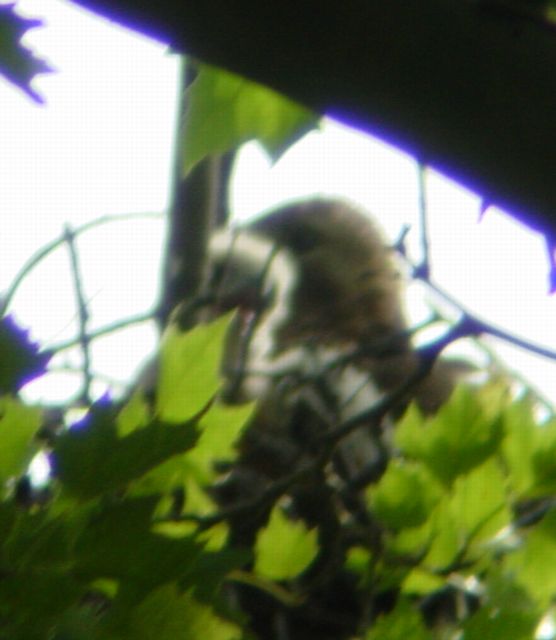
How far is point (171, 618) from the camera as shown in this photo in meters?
1.02

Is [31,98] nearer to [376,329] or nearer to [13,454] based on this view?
[13,454]

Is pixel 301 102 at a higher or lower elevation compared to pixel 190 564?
higher

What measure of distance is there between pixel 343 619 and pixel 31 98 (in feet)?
3.10

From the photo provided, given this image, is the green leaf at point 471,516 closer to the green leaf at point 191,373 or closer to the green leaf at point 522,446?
the green leaf at point 522,446

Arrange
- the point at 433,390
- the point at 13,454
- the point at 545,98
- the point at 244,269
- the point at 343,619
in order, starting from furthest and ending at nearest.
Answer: the point at 244,269 → the point at 433,390 → the point at 343,619 → the point at 13,454 → the point at 545,98

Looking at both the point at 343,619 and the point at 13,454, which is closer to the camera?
the point at 13,454

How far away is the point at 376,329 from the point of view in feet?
15.4

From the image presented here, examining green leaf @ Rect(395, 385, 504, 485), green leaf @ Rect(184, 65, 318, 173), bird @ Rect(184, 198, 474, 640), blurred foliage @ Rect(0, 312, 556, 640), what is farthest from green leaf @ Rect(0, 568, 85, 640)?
green leaf @ Rect(184, 65, 318, 173)

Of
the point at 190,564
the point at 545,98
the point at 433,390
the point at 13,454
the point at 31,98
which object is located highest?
the point at 433,390

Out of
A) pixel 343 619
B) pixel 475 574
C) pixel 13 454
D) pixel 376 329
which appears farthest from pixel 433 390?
pixel 13 454

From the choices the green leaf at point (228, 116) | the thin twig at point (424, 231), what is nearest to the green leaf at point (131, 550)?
the thin twig at point (424, 231)

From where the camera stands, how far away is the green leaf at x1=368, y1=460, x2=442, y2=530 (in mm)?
1339

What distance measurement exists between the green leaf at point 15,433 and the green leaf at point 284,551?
1.12 ft

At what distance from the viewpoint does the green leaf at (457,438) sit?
134 centimetres
